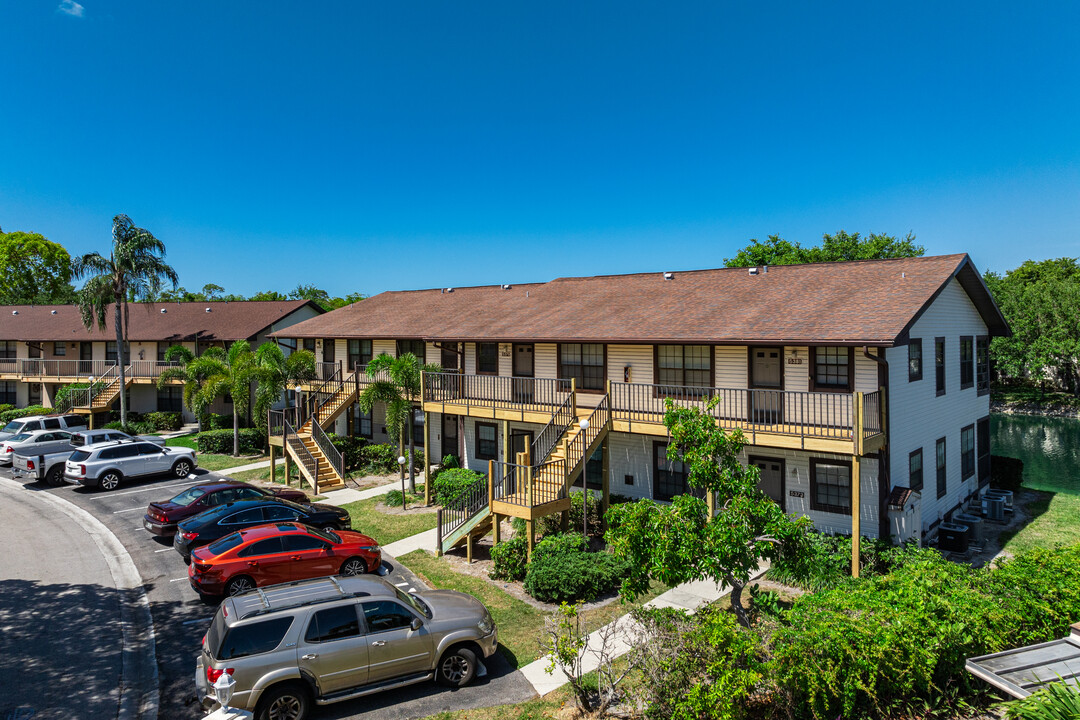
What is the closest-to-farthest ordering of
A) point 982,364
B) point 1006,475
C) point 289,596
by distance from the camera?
point 289,596, point 982,364, point 1006,475

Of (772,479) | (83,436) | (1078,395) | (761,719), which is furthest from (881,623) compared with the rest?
(1078,395)

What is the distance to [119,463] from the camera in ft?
80.5

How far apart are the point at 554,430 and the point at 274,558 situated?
8.70 meters

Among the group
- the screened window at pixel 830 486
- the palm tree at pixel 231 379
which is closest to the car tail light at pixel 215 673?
the screened window at pixel 830 486

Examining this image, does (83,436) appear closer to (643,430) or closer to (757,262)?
(643,430)

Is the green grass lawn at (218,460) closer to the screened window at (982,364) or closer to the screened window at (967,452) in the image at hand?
the screened window at (967,452)

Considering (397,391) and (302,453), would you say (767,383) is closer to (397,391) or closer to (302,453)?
(397,391)

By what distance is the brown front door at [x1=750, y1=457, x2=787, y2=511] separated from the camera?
17.8 m

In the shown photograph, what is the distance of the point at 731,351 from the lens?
1855cm

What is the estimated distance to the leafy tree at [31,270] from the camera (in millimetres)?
66562

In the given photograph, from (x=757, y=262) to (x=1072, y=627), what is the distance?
5027 cm

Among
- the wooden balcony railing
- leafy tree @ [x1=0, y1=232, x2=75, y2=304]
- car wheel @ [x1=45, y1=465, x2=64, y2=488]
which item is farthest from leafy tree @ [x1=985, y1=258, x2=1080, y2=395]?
leafy tree @ [x1=0, y1=232, x2=75, y2=304]

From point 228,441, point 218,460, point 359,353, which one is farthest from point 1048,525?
point 228,441

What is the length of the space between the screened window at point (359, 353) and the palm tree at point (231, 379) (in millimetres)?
4313
